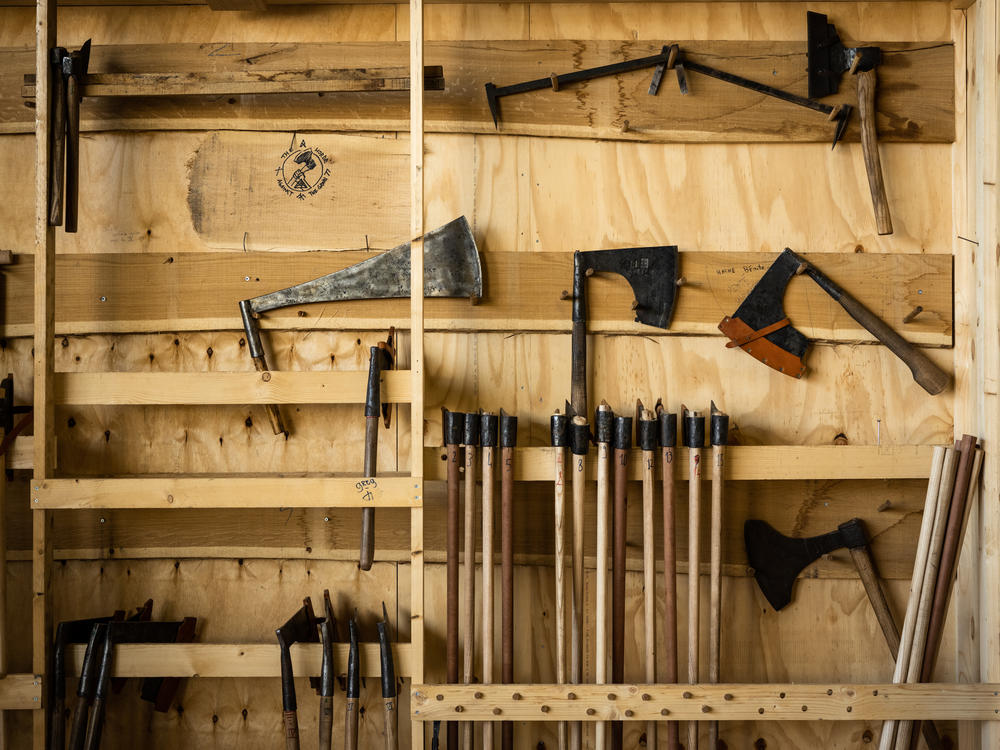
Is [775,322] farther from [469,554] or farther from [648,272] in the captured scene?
[469,554]

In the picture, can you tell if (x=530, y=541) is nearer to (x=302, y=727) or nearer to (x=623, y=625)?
(x=623, y=625)

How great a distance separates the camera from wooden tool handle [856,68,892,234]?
85.4 inches

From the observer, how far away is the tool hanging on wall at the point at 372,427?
6.65ft

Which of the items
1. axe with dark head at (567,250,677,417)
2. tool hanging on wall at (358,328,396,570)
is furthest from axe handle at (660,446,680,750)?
tool hanging on wall at (358,328,396,570)

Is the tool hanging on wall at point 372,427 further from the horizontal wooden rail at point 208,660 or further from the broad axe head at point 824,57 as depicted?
the broad axe head at point 824,57

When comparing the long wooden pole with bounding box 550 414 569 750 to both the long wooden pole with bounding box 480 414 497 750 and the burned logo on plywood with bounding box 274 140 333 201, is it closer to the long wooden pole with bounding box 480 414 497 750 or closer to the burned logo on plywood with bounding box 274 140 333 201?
the long wooden pole with bounding box 480 414 497 750

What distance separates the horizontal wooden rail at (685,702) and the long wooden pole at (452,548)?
0.31 ft

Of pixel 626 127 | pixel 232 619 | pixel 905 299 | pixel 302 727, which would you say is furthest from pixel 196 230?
pixel 905 299

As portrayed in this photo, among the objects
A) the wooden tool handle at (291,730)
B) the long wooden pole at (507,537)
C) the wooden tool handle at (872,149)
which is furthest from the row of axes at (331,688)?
the wooden tool handle at (872,149)

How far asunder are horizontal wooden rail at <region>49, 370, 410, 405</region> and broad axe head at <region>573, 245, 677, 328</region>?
0.69 meters

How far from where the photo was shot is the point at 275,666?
6.83ft

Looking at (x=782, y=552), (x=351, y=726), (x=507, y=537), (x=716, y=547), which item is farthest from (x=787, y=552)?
(x=351, y=726)

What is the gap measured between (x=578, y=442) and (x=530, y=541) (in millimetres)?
382

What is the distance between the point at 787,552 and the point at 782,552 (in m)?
0.02
